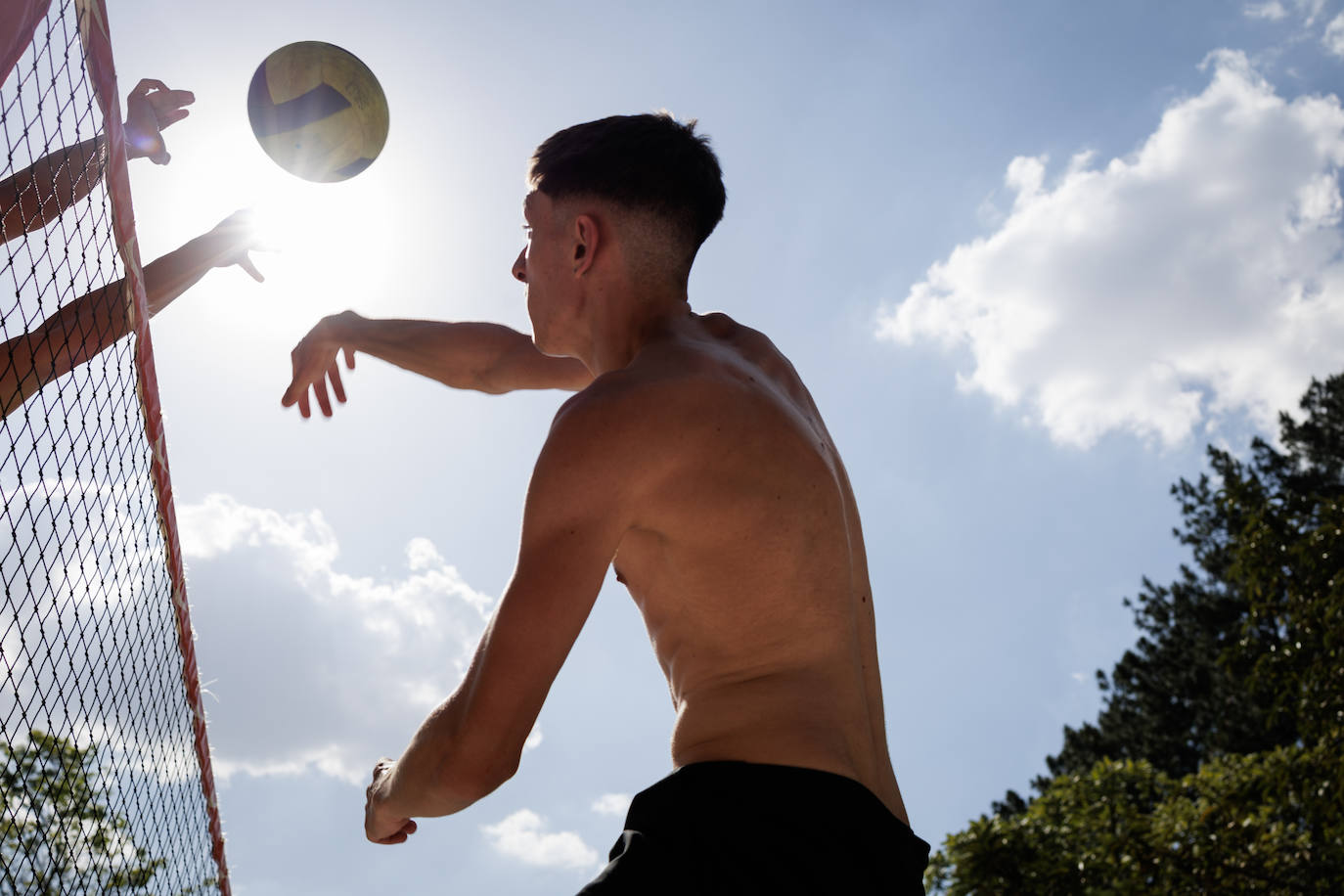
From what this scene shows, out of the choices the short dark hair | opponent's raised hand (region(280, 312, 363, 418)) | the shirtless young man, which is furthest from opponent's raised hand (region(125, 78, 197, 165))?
the shirtless young man

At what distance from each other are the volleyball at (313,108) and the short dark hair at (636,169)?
7.59ft

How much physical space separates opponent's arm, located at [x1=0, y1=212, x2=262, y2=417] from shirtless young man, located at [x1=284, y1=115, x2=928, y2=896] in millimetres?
2132

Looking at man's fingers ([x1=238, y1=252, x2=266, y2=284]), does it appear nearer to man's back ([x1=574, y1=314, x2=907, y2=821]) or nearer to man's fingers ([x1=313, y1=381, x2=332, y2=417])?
man's fingers ([x1=313, y1=381, x2=332, y2=417])

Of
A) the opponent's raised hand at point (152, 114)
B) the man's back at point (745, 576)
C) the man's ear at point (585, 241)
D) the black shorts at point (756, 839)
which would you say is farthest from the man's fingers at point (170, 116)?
the black shorts at point (756, 839)

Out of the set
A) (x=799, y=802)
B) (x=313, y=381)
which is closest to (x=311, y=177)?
(x=313, y=381)

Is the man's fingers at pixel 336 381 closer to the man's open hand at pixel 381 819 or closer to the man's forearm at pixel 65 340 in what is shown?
the man's forearm at pixel 65 340

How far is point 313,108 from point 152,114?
2.55ft

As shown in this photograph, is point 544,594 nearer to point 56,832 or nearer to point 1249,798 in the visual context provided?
point 56,832

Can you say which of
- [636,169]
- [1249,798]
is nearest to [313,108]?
[636,169]

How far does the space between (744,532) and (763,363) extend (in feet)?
2.14

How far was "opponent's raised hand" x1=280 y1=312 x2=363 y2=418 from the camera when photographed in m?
3.65

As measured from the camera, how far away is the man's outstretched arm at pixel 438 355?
3.70m

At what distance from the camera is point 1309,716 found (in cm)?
736

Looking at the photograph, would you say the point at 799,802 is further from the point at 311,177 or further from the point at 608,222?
the point at 311,177
